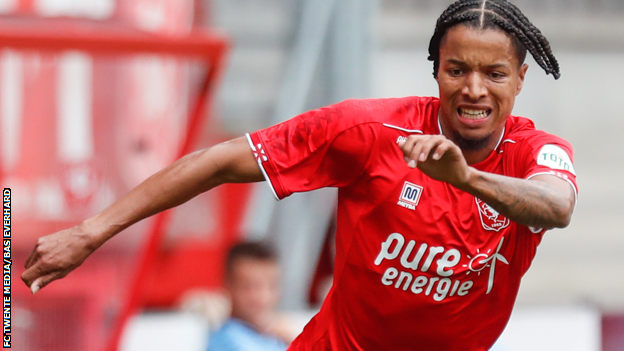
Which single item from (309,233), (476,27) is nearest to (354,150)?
(476,27)

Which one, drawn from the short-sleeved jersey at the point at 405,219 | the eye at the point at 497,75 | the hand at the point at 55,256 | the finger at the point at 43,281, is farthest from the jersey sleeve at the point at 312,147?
the finger at the point at 43,281

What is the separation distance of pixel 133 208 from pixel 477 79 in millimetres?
1128

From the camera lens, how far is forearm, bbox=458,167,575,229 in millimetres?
2301

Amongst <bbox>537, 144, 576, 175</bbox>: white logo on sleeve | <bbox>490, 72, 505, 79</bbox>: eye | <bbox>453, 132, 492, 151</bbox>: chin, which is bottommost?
<bbox>453, 132, 492, 151</bbox>: chin

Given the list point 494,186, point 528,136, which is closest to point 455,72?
point 528,136

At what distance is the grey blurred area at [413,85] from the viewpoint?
7.37 metres

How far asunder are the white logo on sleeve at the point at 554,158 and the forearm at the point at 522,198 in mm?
180

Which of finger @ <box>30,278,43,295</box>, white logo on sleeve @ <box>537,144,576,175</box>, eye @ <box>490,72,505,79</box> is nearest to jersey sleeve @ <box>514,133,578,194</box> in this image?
white logo on sleeve @ <box>537,144,576,175</box>

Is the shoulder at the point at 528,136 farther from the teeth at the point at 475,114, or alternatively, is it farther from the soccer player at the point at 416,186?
the teeth at the point at 475,114

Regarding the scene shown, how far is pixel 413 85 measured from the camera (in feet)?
31.3

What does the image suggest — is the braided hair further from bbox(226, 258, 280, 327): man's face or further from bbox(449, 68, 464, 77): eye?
bbox(226, 258, 280, 327): man's face

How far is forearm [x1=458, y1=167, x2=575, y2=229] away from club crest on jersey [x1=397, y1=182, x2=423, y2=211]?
16.1 inches

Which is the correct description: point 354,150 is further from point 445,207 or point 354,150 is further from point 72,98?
point 72,98

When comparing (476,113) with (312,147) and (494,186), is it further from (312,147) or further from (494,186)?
(312,147)
